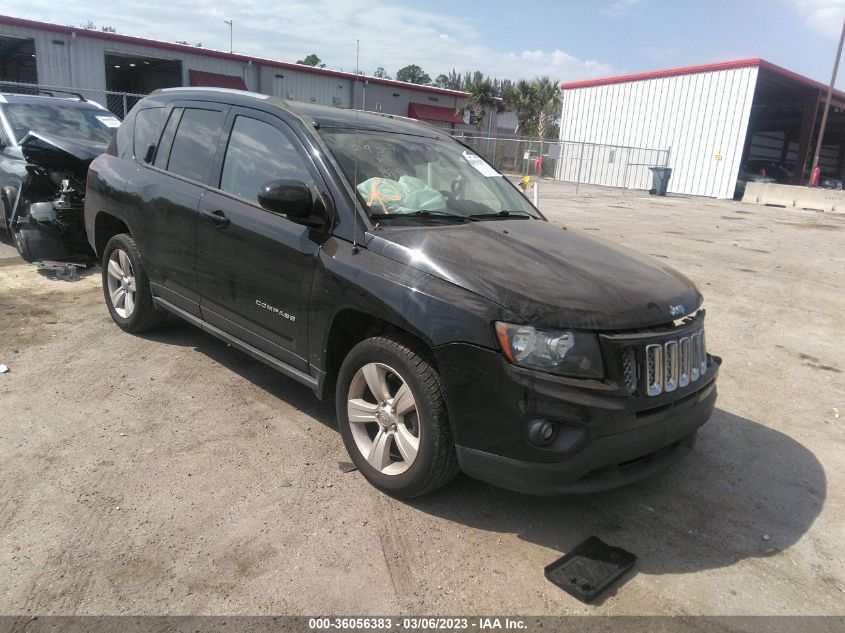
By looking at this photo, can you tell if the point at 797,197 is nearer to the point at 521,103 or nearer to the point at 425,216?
the point at 425,216

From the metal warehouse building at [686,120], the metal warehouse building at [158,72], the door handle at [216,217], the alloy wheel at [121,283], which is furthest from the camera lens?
the metal warehouse building at [158,72]

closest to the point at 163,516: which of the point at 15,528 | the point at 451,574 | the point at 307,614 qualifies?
the point at 15,528

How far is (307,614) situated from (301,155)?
2374 mm

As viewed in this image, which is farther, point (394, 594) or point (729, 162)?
point (729, 162)

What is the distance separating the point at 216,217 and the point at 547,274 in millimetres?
2164

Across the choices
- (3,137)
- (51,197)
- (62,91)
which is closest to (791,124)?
(62,91)

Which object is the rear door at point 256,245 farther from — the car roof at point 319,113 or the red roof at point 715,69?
the red roof at point 715,69

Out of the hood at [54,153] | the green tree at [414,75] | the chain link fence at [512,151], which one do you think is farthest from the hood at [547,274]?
the green tree at [414,75]

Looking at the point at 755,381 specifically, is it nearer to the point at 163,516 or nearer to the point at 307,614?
the point at 307,614

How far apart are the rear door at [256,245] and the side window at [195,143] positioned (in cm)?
14

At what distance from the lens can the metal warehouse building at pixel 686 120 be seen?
27359 millimetres

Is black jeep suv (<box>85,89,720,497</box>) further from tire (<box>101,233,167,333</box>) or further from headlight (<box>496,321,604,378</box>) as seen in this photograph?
tire (<box>101,233,167,333</box>)

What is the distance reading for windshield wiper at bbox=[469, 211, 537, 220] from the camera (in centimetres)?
376

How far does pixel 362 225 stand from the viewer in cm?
322
